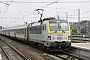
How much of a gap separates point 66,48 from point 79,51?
1.55m

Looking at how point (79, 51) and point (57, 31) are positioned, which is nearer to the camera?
point (79, 51)

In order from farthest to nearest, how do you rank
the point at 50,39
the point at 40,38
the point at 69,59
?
1. the point at 40,38
2. the point at 50,39
3. the point at 69,59

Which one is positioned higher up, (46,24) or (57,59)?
(46,24)

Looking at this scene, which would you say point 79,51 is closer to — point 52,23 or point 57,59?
point 57,59

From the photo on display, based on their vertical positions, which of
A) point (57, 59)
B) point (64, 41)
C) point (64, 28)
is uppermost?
point (64, 28)

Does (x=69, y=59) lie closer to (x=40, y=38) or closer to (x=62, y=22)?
(x=62, y=22)

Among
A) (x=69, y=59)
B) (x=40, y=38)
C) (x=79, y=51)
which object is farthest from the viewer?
(x=40, y=38)

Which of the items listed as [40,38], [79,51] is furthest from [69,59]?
[40,38]

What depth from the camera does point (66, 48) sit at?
1664cm

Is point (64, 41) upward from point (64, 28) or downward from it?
downward

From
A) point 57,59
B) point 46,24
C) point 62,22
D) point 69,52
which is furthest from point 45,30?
point 57,59

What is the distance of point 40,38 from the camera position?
19.3 metres

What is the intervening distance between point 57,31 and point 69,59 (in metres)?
3.63

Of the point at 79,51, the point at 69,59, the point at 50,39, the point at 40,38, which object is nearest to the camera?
the point at 69,59
